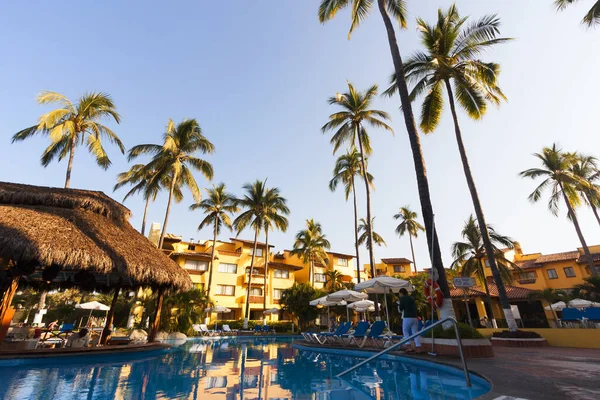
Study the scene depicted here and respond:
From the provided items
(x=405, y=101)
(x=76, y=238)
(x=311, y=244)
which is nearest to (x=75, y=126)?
(x=76, y=238)

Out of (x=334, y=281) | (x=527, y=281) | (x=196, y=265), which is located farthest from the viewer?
(x=334, y=281)

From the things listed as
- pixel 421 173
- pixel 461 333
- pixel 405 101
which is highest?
pixel 405 101

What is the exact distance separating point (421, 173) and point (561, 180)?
20745mm

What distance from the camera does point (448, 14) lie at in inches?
572

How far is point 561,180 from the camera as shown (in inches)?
906

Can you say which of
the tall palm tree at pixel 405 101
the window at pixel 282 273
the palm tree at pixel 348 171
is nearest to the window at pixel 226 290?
the window at pixel 282 273

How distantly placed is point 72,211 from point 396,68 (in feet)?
49.3

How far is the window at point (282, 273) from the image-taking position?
3854cm

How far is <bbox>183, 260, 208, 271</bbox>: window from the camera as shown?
108ft

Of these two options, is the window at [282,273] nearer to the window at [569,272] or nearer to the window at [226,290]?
the window at [226,290]

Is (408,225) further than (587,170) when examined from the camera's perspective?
Yes

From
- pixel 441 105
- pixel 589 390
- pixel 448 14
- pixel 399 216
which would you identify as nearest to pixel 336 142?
pixel 441 105

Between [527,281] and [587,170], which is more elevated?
[587,170]

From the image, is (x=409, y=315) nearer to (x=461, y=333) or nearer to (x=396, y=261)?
(x=461, y=333)
